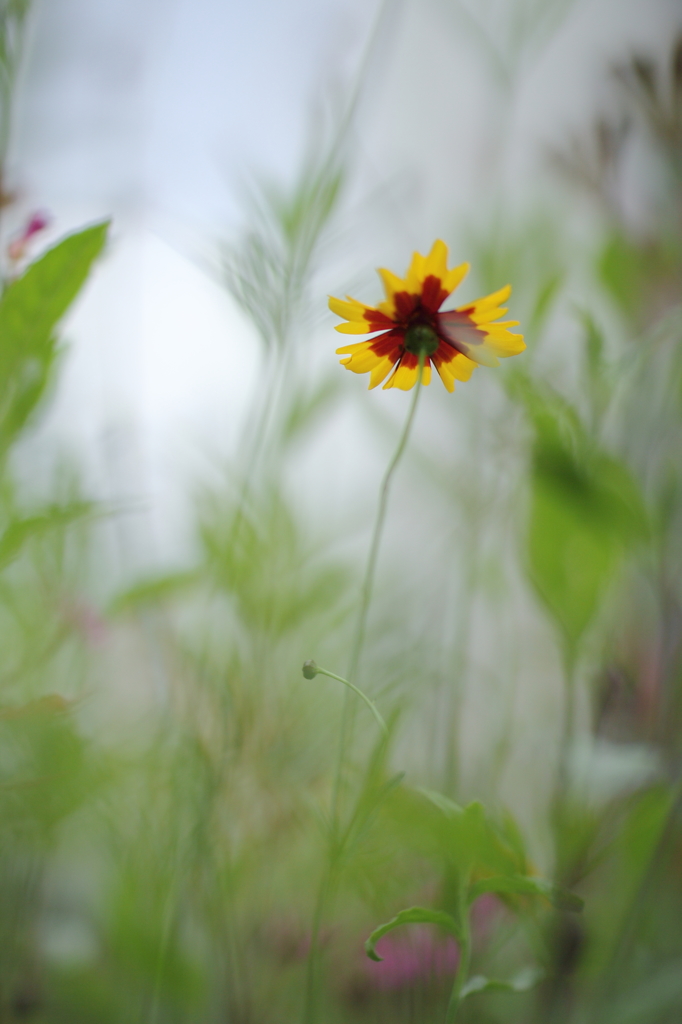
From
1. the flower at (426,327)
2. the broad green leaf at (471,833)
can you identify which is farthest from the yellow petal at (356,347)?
the broad green leaf at (471,833)

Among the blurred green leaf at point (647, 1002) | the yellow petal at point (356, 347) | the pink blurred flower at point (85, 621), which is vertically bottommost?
the blurred green leaf at point (647, 1002)

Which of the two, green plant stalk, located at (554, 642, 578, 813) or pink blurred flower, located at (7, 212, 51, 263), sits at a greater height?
pink blurred flower, located at (7, 212, 51, 263)

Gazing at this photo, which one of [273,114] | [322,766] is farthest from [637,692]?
[273,114]

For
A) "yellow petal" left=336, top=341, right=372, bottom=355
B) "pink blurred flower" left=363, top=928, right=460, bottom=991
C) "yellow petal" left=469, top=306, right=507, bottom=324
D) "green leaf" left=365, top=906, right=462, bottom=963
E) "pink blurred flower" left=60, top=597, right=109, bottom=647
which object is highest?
"yellow petal" left=469, top=306, right=507, bottom=324

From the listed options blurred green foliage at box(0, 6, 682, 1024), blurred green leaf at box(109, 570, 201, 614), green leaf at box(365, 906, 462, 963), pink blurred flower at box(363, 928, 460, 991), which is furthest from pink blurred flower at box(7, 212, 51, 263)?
pink blurred flower at box(363, 928, 460, 991)

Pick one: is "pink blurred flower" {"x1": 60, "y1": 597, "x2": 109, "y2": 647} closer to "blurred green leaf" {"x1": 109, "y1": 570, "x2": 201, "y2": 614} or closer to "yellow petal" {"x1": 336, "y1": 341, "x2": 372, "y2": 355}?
"blurred green leaf" {"x1": 109, "y1": 570, "x2": 201, "y2": 614}

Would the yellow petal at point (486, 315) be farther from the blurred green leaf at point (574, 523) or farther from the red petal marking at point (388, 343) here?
the blurred green leaf at point (574, 523)

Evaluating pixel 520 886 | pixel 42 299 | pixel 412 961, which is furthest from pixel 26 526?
pixel 412 961

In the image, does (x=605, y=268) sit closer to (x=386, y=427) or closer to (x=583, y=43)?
(x=386, y=427)
